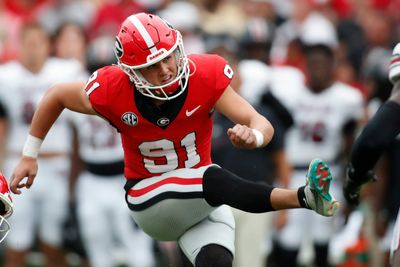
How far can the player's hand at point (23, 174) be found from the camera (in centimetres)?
745

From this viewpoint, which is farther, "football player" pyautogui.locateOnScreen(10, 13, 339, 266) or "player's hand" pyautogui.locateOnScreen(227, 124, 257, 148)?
"football player" pyautogui.locateOnScreen(10, 13, 339, 266)

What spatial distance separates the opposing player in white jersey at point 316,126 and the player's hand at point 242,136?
4518 millimetres

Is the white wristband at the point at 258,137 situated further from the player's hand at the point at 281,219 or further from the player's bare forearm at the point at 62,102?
the player's hand at the point at 281,219

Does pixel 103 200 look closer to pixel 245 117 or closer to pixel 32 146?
pixel 32 146

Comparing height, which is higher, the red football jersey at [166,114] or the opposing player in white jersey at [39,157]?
the red football jersey at [166,114]

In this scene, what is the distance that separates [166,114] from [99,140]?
3.95 meters

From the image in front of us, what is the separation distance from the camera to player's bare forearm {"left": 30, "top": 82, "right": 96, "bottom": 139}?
7.39 meters

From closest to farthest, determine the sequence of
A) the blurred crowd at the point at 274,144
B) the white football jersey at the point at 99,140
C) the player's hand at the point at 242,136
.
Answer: the player's hand at the point at 242,136 < the blurred crowd at the point at 274,144 < the white football jersey at the point at 99,140

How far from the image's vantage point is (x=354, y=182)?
7148 millimetres

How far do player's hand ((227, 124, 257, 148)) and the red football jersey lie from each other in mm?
611

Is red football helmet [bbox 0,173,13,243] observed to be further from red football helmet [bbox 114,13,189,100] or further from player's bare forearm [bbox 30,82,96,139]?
red football helmet [bbox 114,13,189,100]

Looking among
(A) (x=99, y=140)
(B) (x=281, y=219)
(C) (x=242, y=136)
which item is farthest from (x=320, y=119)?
(C) (x=242, y=136)

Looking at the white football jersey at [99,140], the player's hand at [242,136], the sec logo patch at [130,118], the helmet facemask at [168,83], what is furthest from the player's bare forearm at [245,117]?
the white football jersey at [99,140]

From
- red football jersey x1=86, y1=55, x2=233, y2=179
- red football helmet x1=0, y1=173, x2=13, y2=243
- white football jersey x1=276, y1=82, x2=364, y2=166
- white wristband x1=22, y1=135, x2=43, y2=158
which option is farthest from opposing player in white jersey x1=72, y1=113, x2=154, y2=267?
red football helmet x1=0, y1=173, x2=13, y2=243
